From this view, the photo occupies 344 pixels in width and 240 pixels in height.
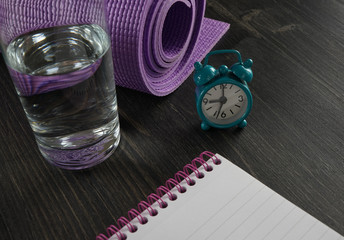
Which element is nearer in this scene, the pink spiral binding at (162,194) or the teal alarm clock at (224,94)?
the pink spiral binding at (162,194)

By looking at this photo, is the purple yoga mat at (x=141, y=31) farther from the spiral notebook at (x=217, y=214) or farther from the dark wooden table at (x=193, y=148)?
the spiral notebook at (x=217, y=214)

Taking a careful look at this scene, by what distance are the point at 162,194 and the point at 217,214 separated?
9 centimetres

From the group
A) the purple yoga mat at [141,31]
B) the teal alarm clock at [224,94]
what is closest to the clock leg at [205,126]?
the teal alarm clock at [224,94]

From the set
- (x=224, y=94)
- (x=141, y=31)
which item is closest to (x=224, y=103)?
(x=224, y=94)

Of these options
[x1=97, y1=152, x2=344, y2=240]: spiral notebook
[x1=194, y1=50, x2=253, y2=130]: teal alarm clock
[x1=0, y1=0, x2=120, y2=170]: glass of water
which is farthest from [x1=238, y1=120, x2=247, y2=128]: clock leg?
[x1=0, y1=0, x2=120, y2=170]: glass of water

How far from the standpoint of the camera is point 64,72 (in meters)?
0.62

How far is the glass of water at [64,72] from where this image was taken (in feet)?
2.02

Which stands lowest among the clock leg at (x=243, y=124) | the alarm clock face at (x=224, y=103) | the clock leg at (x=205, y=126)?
the clock leg at (x=205, y=126)

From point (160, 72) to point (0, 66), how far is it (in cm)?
31

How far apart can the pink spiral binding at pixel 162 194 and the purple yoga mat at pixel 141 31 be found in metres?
0.17

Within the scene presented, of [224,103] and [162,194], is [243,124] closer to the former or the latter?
[224,103]

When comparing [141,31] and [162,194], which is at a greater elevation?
[141,31]

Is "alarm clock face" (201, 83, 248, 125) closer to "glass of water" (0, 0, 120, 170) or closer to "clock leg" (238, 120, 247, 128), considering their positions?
"clock leg" (238, 120, 247, 128)

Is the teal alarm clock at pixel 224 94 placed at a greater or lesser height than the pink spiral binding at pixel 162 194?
greater
